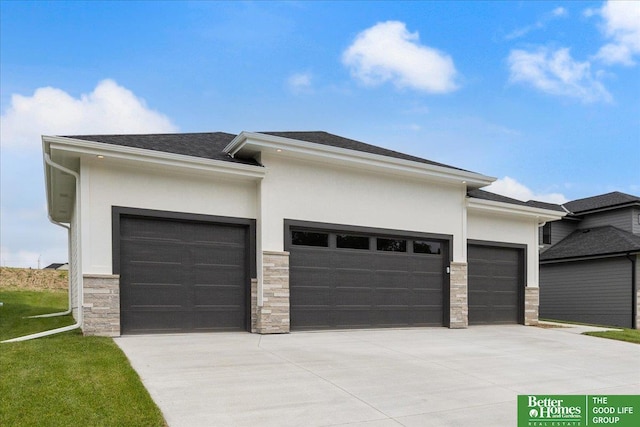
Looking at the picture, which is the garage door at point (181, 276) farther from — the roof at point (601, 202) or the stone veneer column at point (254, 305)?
the roof at point (601, 202)

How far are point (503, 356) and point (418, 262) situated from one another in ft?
14.7

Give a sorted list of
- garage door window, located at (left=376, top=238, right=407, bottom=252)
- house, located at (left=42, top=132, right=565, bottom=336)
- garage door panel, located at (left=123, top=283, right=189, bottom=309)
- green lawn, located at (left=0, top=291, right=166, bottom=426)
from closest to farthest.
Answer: green lawn, located at (left=0, top=291, right=166, bottom=426) → house, located at (left=42, top=132, right=565, bottom=336) → garage door panel, located at (left=123, top=283, right=189, bottom=309) → garage door window, located at (left=376, top=238, right=407, bottom=252)

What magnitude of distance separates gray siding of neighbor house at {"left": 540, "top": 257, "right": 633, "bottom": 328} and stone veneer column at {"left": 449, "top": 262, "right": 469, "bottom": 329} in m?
9.37

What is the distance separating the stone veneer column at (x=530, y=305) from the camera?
15570mm

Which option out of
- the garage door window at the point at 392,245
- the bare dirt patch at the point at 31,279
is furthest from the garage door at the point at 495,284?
the bare dirt patch at the point at 31,279

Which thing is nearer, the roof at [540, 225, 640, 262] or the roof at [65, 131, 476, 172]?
the roof at [65, 131, 476, 172]

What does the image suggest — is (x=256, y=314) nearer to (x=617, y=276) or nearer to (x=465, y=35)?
(x=465, y=35)

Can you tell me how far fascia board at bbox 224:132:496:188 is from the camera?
10884mm

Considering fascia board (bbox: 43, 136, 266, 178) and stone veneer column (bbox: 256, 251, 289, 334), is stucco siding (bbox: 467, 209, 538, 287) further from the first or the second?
fascia board (bbox: 43, 136, 266, 178)

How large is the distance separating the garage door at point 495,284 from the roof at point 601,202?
33.0 ft

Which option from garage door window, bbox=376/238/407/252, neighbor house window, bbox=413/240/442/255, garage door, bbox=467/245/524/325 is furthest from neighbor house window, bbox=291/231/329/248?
garage door, bbox=467/245/524/325

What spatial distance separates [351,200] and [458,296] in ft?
14.4

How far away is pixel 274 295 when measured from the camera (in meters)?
11.0

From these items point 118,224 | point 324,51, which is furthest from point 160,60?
point 118,224
